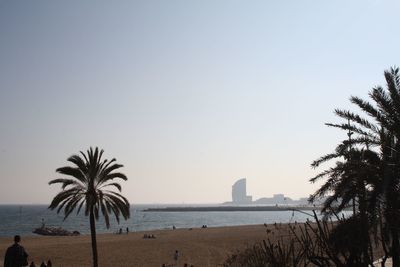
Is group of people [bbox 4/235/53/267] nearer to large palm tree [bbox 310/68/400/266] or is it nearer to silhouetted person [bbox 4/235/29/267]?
silhouetted person [bbox 4/235/29/267]

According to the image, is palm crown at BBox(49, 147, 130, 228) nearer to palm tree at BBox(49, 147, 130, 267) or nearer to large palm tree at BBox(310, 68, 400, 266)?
palm tree at BBox(49, 147, 130, 267)

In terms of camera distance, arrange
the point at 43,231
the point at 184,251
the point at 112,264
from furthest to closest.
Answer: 1. the point at 43,231
2. the point at 184,251
3. the point at 112,264

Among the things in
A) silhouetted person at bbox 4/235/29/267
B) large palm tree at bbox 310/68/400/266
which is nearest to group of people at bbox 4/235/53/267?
silhouetted person at bbox 4/235/29/267

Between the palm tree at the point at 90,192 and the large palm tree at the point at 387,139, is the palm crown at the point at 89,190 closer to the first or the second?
the palm tree at the point at 90,192

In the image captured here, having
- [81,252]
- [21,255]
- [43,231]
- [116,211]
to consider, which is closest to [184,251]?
[81,252]

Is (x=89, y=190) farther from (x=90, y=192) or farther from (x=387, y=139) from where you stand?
(x=387, y=139)

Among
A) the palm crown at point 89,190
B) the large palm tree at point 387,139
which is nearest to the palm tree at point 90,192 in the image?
the palm crown at point 89,190

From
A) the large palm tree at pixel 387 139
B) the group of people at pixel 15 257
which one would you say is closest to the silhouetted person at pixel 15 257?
the group of people at pixel 15 257

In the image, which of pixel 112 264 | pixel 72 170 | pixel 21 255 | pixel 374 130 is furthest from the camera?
pixel 112 264

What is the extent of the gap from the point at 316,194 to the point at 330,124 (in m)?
2.72

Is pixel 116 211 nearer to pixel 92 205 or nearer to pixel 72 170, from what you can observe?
pixel 92 205

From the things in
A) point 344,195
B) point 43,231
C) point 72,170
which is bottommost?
point 43,231

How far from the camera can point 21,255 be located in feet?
44.2

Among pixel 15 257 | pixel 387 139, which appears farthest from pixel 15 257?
pixel 387 139
